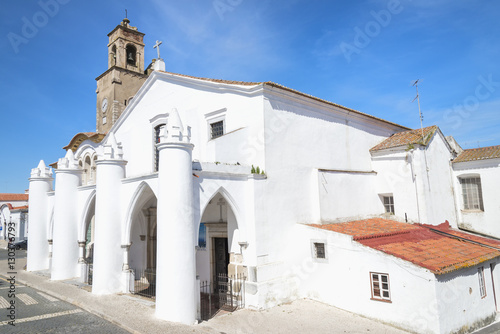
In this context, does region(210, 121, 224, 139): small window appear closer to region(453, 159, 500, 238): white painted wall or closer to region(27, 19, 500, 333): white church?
region(27, 19, 500, 333): white church

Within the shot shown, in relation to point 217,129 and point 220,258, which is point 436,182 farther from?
point 220,258

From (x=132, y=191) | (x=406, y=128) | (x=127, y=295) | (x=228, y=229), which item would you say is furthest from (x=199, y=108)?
(x=406, y=128)

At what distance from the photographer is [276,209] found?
1123 centimetres

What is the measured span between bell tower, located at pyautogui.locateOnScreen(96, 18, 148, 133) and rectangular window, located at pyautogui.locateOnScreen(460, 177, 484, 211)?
19.8 metres

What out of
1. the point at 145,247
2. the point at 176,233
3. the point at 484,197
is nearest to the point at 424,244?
the point at 484,197

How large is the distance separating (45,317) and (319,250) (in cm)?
827

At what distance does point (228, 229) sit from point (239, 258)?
1.04 m

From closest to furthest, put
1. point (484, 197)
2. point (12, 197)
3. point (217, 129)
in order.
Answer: point (217, 129) → point (484, 197) → point (12, 197)

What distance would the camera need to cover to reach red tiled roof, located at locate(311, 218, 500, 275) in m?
9.20

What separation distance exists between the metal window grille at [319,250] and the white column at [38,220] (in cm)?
1390

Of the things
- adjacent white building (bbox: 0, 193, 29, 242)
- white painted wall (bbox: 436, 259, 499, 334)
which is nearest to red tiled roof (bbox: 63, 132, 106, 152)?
white painted wall (bbox: 436, 259, 499, 334)

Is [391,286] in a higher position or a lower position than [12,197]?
lower

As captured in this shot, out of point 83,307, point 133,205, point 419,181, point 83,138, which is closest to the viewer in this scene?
point 83,307

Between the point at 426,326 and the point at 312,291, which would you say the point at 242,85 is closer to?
the point at 312,291
